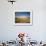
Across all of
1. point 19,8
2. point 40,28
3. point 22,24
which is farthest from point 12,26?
point 40,28

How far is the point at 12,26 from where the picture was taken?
484 cm

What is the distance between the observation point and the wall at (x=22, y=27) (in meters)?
4.78

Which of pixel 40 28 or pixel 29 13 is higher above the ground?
pixel 29 13

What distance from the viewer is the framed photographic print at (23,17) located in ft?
15.7

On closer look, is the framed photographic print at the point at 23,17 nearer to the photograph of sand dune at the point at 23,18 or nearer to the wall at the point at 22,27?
the photograph of sand dune at the point at 23,18

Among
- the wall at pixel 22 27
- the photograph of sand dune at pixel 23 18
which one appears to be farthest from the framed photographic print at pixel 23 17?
the wall at pixel 22 27

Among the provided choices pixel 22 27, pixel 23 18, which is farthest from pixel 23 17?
pixel 22 27

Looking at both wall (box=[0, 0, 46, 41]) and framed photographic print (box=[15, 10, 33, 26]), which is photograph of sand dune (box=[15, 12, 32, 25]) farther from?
wall (box=[0, 0, 46, 41])

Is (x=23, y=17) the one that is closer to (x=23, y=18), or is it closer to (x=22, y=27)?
(x=23, y=18)

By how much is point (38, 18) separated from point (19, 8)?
784 mm

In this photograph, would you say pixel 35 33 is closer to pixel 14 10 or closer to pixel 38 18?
pixel 38 18

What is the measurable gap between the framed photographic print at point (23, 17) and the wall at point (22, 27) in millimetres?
134

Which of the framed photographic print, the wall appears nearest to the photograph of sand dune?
the framed photographic print

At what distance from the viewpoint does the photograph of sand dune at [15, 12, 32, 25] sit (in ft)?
15.7
